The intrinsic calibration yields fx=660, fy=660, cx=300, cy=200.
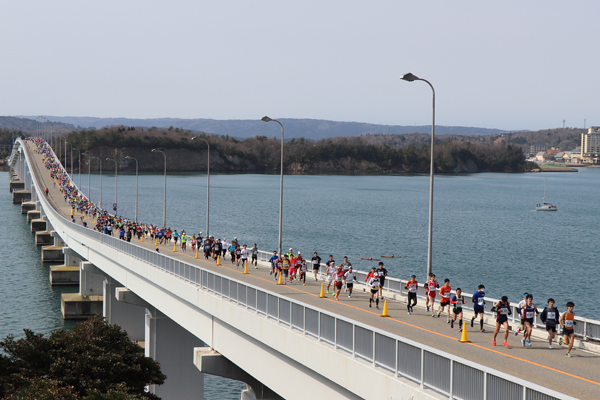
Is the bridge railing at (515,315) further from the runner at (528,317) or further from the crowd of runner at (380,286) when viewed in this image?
the runner at (528,317)

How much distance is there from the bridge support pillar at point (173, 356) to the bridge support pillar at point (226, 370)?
8.84 meters

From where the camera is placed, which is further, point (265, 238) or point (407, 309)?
point (265, 238)

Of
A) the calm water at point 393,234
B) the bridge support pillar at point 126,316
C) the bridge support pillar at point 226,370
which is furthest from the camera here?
the calm water at point 393,234

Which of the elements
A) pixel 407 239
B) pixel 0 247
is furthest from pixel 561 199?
pixel 0 247

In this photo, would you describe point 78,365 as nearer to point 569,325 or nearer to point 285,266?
point 285,266

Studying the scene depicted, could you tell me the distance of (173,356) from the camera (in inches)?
1241

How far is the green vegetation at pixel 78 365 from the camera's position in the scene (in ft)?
63.6

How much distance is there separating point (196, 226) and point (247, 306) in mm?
69912

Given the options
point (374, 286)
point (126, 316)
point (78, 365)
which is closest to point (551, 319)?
point (374, 286)

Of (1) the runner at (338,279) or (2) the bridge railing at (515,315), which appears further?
(1) the runner at (338,279)

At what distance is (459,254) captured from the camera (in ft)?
229

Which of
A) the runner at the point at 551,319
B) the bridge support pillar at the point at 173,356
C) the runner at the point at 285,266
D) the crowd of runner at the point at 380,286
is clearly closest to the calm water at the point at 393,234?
the bridge support pillar at the point at 173,356

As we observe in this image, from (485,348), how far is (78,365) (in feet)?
40.8

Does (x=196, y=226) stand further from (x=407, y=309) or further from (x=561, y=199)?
(x=561, y=199)
